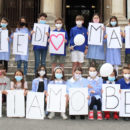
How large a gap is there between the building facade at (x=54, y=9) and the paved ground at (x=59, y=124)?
726 centimetres

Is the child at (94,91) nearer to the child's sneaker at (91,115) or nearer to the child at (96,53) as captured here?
the child's sneaker at (91,115)

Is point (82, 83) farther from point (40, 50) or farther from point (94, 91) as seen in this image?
point (40, 50)

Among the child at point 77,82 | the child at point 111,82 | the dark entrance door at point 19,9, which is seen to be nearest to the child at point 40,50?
the child at point 77,82

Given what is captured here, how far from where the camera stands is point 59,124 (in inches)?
204

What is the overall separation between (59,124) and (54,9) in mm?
8532

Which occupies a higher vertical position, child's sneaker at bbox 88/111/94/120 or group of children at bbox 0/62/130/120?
group of children at bbox 0/62/130/120

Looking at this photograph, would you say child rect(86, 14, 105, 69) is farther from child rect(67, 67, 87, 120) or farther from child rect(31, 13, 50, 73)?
child rect(67, 67, 87, 120)

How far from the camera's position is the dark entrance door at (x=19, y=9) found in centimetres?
1461

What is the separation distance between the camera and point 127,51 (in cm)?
730

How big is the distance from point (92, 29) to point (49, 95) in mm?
2384

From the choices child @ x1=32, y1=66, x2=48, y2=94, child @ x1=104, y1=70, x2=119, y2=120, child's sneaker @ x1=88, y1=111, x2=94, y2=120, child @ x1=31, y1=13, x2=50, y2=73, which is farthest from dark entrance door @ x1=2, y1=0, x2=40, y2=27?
child's sneaker @ x1=88, y1=111, x2=94, y2=120

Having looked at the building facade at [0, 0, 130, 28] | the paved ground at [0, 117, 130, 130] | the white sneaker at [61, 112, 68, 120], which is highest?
the building facade at [0, 0, 130, 28]

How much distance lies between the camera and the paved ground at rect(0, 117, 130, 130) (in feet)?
16.3

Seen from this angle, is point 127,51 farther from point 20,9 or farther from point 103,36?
point 20,9
